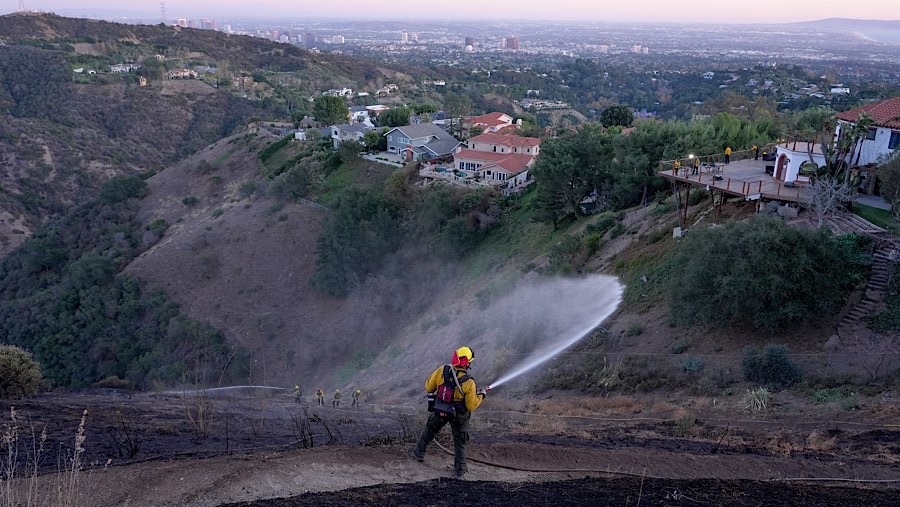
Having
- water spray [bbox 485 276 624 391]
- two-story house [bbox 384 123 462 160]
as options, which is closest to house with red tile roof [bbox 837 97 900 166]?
water spray [bbox 485 276 624 391]

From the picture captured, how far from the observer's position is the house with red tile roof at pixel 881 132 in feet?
68.7

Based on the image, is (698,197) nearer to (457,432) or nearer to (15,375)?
(457,432)

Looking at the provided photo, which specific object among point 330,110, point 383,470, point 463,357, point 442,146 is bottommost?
point 442,146

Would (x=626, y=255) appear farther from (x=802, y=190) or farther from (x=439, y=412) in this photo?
(x=439, y=412)

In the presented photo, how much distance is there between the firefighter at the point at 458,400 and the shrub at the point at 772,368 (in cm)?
777

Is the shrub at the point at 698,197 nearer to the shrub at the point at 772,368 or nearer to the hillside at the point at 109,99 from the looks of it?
the shrub at the point at 772,368

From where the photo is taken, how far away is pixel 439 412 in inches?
321

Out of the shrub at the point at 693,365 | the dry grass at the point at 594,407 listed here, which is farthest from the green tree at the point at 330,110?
the shrub at the point at 693,365

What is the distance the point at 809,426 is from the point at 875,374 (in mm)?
3012

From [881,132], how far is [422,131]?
36523 mm

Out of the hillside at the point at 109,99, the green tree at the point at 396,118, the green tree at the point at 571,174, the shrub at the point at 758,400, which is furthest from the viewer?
the hillside at the point at 109,99

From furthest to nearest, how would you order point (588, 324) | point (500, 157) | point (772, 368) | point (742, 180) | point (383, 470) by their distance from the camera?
point (500, 157) < point (742, 180) < point (588, 324) < point (772, 368) < point (383, 470)

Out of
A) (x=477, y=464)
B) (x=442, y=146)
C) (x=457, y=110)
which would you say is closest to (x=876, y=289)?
(x=477, y=464)

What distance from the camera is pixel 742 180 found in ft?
72.0
